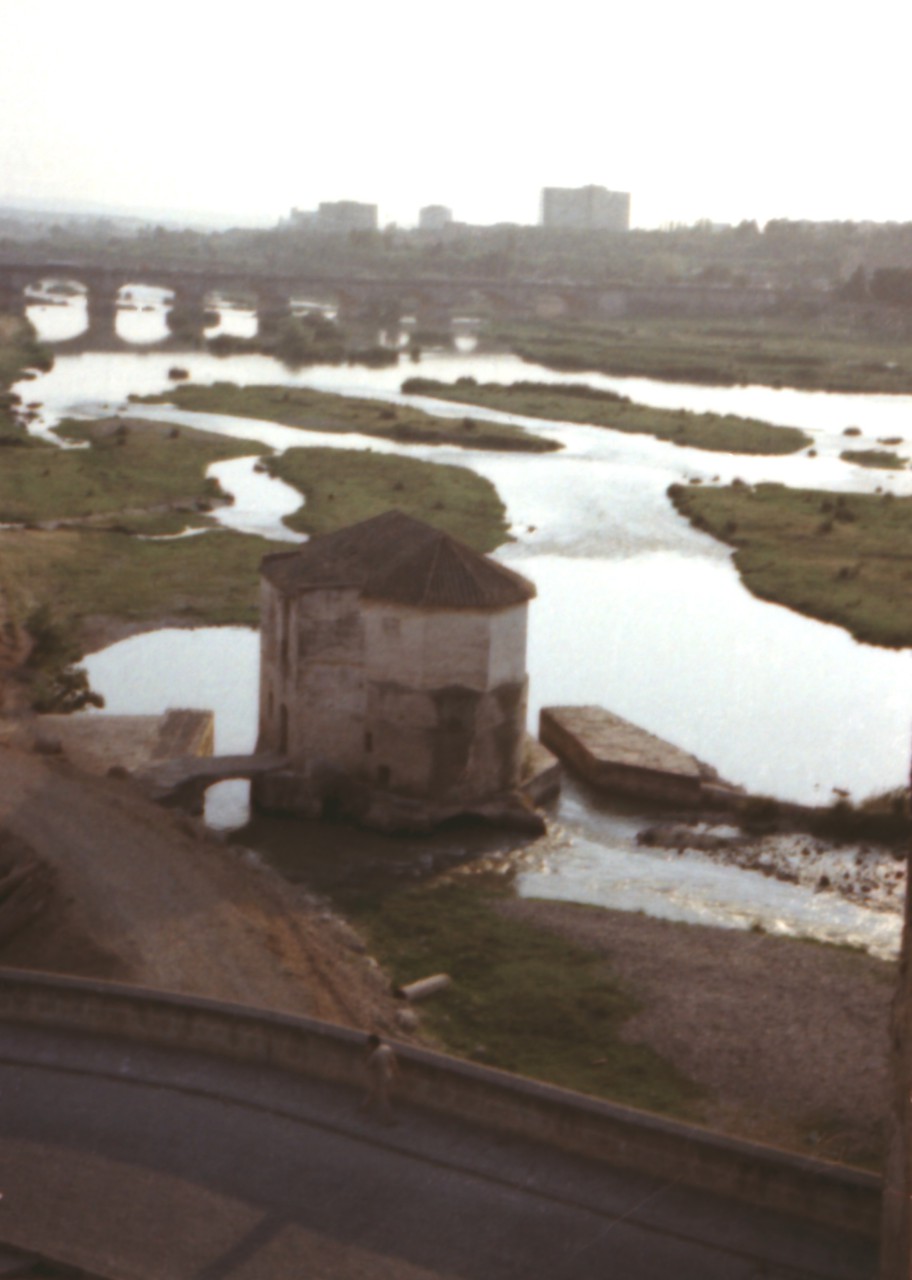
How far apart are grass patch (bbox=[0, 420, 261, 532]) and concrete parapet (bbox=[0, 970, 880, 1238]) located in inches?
1459

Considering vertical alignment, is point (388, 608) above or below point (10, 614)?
above

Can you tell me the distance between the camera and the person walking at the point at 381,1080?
15117 millimetres

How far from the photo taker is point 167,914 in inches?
865

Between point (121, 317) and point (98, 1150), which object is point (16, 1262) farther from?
point (121, 317)

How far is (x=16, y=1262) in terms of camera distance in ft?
42.8

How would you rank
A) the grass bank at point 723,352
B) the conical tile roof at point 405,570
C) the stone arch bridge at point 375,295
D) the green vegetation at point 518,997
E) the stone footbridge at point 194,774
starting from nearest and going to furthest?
the green vegetation at point 518,997 → the conical tile roof at point 405,570 → the stone footbridge at point 194,774 → the grass bank at point 723,352 → the stone arch bridge at point 375,295

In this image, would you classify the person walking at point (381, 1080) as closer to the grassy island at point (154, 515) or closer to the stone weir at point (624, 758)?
the stone weir at point (624, 758)

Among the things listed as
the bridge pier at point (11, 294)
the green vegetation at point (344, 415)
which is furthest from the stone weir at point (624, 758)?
the bridge pier at point (11, 294)

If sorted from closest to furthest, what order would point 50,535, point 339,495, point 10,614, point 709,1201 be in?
point 709,1201, point 10,614, point 50,535, point 339,495

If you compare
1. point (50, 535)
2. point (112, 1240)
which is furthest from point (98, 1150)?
point (50, 535)

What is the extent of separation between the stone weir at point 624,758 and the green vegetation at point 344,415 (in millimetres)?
42639

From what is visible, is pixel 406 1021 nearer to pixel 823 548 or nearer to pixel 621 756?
pixel 621 756

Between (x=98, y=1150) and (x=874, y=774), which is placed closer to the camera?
(x=98, y=1150)

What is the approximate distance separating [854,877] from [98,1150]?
1704cm
